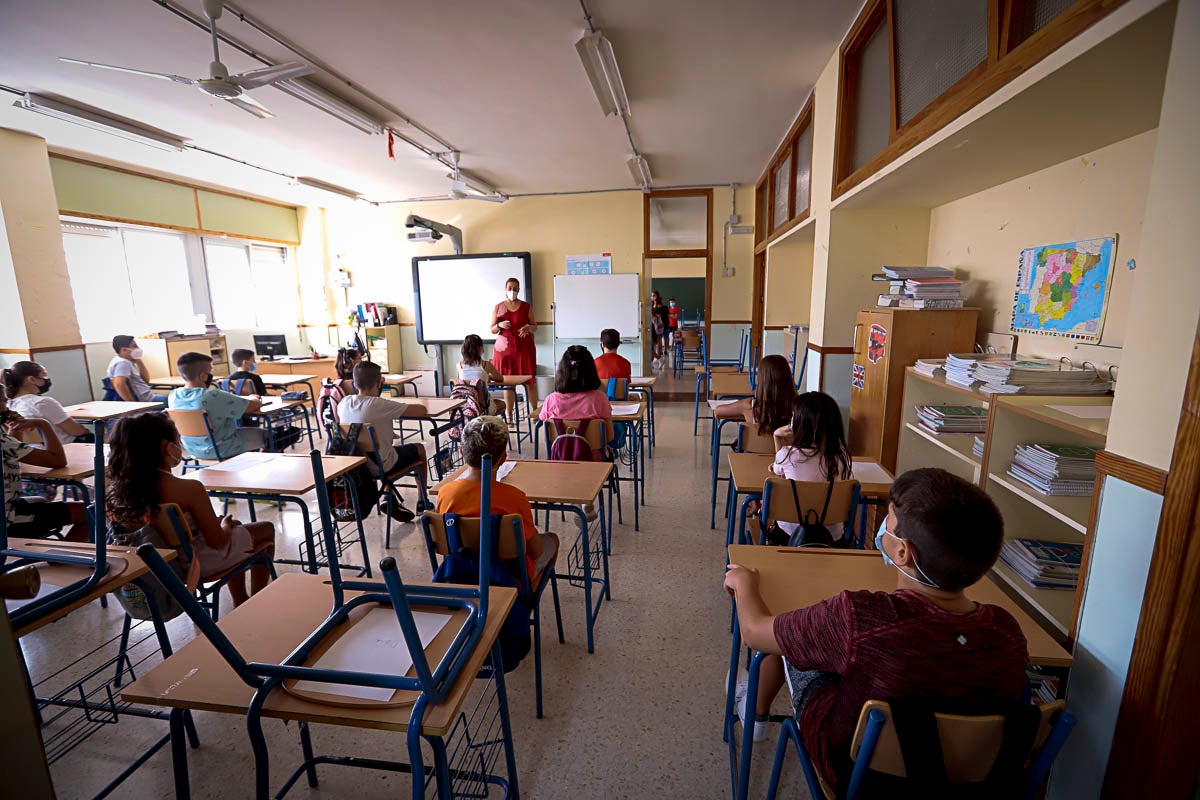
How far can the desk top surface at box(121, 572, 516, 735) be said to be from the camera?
38.0 inches

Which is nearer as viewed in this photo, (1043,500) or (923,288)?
(1043,500)

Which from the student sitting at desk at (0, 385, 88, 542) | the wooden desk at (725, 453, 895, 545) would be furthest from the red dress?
the wooden desk at (725, 453, 895, 545)

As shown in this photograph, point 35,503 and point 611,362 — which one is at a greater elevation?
point 611,362

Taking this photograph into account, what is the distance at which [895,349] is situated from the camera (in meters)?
2.70

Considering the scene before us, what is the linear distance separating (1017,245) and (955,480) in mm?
2121

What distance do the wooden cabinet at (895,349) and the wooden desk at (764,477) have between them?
0.93ft

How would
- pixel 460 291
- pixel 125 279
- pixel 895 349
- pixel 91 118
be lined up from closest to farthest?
1. pixel 895 349
2. pixel 91 118
3. pixel 125 279
4. pixel 460 291

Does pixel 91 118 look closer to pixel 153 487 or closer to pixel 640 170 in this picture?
pixel 153 487

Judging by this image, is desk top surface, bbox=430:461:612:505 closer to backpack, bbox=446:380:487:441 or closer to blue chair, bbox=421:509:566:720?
blue chair, bbox=421:509:566:720

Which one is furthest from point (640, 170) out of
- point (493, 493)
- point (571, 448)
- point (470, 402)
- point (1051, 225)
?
point (493, 493)

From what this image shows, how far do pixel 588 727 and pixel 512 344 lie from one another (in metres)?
5.52

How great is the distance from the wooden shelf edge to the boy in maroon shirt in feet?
2.05

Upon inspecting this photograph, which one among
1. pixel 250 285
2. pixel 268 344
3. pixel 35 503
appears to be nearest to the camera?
pixel 35 503

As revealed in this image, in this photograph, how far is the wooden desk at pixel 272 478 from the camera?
7.78 ft
